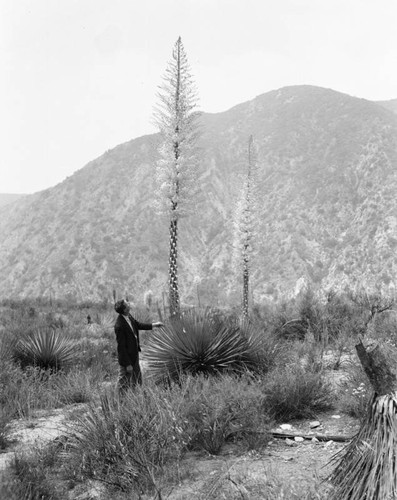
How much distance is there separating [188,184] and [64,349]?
261 inches

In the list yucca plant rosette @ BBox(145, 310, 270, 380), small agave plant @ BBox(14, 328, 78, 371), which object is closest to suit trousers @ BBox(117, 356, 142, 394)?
yucca plant rosette @ BBox(145, 310, 270, 380)

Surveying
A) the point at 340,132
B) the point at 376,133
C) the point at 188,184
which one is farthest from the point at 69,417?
the point at 340,132

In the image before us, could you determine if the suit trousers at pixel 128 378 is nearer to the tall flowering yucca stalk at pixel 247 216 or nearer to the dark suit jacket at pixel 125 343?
the dark suit jacket at pixel 125 343

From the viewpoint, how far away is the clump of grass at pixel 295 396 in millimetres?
5633

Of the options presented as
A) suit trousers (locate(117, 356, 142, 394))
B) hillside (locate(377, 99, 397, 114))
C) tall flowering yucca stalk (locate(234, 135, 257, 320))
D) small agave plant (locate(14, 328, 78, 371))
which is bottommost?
small agave plant (locate(14, 328, 78, 371))

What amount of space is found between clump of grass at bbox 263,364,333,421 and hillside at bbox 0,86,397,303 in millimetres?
43017

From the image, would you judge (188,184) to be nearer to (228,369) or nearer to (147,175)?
(228,369)

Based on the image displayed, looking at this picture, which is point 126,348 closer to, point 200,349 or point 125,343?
point 125,343

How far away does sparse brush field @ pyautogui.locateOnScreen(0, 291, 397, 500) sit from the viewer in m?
3.81

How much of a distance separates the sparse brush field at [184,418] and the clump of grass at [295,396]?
0.01 m

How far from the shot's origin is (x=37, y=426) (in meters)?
6.33

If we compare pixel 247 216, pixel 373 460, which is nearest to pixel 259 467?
pixel 373 460

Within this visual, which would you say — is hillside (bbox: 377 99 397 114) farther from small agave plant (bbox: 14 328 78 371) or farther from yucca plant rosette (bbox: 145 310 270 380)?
yucca plant rosette (bbox: 145 310 270 380)

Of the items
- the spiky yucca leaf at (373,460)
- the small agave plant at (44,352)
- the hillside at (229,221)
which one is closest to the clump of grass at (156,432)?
the spiky yucca leaf at (373,460)
